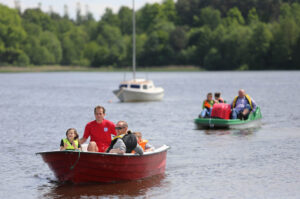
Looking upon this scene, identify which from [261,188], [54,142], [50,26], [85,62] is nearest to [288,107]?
[54,142]

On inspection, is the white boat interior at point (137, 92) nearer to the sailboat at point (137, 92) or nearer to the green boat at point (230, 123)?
the sailboat at point (137, 92)

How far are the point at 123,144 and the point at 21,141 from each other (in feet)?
37.0

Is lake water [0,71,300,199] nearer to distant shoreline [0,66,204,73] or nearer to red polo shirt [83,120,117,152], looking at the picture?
red polo shirt [83,120,117,152]

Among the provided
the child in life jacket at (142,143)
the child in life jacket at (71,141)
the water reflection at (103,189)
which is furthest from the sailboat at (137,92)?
the child in life jacket at (71,141)

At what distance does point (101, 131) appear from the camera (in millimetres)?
14727

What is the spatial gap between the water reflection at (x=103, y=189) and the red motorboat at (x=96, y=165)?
0.49ft

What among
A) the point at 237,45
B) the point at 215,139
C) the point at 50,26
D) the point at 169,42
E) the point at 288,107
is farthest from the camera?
the point at 50,26

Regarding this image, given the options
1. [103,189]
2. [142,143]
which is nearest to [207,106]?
[142,143]

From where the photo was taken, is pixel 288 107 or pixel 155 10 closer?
pixel 288 107

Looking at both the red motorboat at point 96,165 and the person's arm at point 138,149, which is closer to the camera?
the red motorboat at point 96,165

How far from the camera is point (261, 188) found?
14531 millimetres

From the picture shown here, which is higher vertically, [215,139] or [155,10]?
[155,10]

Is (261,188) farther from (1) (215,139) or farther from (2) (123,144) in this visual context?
(1) (215,139)

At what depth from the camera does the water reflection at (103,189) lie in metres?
14.1
